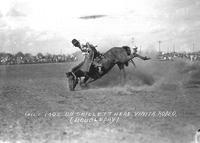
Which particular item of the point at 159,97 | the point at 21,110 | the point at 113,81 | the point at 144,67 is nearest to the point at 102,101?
the point at 159,97

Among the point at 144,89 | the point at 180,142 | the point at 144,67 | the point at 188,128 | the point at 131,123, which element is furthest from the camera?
the point at 144,67

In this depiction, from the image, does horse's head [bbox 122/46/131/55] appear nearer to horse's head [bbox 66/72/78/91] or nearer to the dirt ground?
the dirt ground

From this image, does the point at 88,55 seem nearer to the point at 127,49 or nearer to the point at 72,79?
the point at 72,79

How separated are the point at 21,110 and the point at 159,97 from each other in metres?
5.67

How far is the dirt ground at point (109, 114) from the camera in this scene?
8547 millimetres

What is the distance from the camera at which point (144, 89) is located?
47.8 feet

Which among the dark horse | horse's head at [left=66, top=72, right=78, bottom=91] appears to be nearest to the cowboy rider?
the dark horse

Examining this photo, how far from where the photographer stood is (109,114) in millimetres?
10328

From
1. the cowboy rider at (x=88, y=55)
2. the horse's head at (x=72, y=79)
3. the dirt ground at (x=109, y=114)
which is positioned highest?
the cowboy rider at (x=88, y=55)

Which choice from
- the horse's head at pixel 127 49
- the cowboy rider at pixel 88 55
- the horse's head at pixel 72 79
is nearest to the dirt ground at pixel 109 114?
the horse's head at pixel 72 79

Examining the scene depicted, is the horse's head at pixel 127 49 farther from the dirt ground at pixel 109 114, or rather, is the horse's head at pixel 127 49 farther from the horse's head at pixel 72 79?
the horse's head at pixel 72 79

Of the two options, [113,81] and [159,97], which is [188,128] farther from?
[113,81]

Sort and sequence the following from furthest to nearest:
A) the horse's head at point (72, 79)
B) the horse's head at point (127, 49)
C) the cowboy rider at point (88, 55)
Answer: the horse's head at point (127, 49) < the horse's head at point (72, 79) < the cowboy rider at point (88, 55)

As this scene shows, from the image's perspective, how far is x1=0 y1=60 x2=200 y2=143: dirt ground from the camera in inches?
336
